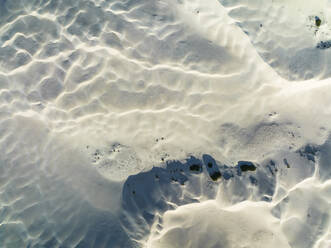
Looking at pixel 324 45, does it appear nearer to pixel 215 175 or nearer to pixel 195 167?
pixel 215 175

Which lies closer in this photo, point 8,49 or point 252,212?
point 252,212

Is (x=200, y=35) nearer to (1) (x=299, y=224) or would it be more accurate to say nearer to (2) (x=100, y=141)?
(2) (x=100, y=141)

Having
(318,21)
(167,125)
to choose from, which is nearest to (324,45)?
(318,21)

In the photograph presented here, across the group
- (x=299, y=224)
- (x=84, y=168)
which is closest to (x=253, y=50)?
(x=299, y=224)

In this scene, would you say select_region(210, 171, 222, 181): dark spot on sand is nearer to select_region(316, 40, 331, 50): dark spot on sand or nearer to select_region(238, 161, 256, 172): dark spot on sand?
select_region(238, 161, 256, 172): dark spot on sand

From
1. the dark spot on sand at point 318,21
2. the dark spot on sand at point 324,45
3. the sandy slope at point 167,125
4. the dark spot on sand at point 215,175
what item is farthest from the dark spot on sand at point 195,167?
the dark spot on sand at point 318,21

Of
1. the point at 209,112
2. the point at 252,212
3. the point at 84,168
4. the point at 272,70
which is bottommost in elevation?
the point at 84,168

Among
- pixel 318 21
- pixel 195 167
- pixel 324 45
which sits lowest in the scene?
pixel 195 167

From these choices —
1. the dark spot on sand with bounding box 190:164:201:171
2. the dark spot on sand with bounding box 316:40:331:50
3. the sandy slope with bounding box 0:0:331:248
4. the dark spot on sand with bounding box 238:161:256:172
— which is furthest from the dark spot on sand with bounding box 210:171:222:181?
the dark spot on sand with bounding box 316:40:331:50
